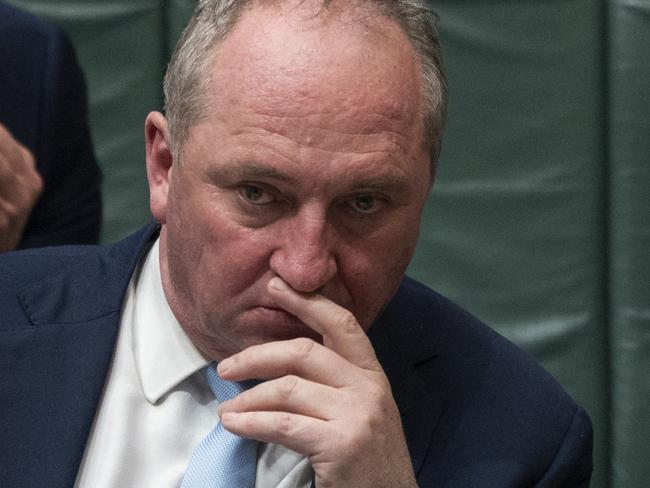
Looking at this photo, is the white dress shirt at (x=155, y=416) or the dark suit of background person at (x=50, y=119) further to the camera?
the dark suit of background person at (x=50, y=119)

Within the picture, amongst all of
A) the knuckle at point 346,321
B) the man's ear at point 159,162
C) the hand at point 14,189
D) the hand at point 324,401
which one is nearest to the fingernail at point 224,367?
the hand at point 324,401

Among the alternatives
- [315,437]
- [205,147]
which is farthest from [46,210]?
[315,437]

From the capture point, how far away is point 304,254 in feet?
4.21

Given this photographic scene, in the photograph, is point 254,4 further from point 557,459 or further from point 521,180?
point 521,180

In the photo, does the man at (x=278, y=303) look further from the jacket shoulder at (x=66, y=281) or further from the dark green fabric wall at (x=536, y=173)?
the dark green fabric wall at (x=536, y=173)

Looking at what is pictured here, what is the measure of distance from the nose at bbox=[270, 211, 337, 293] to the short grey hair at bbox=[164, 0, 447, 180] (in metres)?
0.16

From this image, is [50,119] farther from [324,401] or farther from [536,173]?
[324,401]

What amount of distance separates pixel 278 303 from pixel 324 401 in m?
0.11

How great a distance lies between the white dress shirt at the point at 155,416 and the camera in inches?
55.7

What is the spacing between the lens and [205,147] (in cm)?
134

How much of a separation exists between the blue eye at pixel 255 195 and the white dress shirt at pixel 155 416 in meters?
0.23

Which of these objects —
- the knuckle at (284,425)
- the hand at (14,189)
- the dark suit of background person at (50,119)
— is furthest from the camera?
the dark suit of background person at (50,119)

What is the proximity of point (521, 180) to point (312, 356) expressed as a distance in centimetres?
124

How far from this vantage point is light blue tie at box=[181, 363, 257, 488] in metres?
1.38
